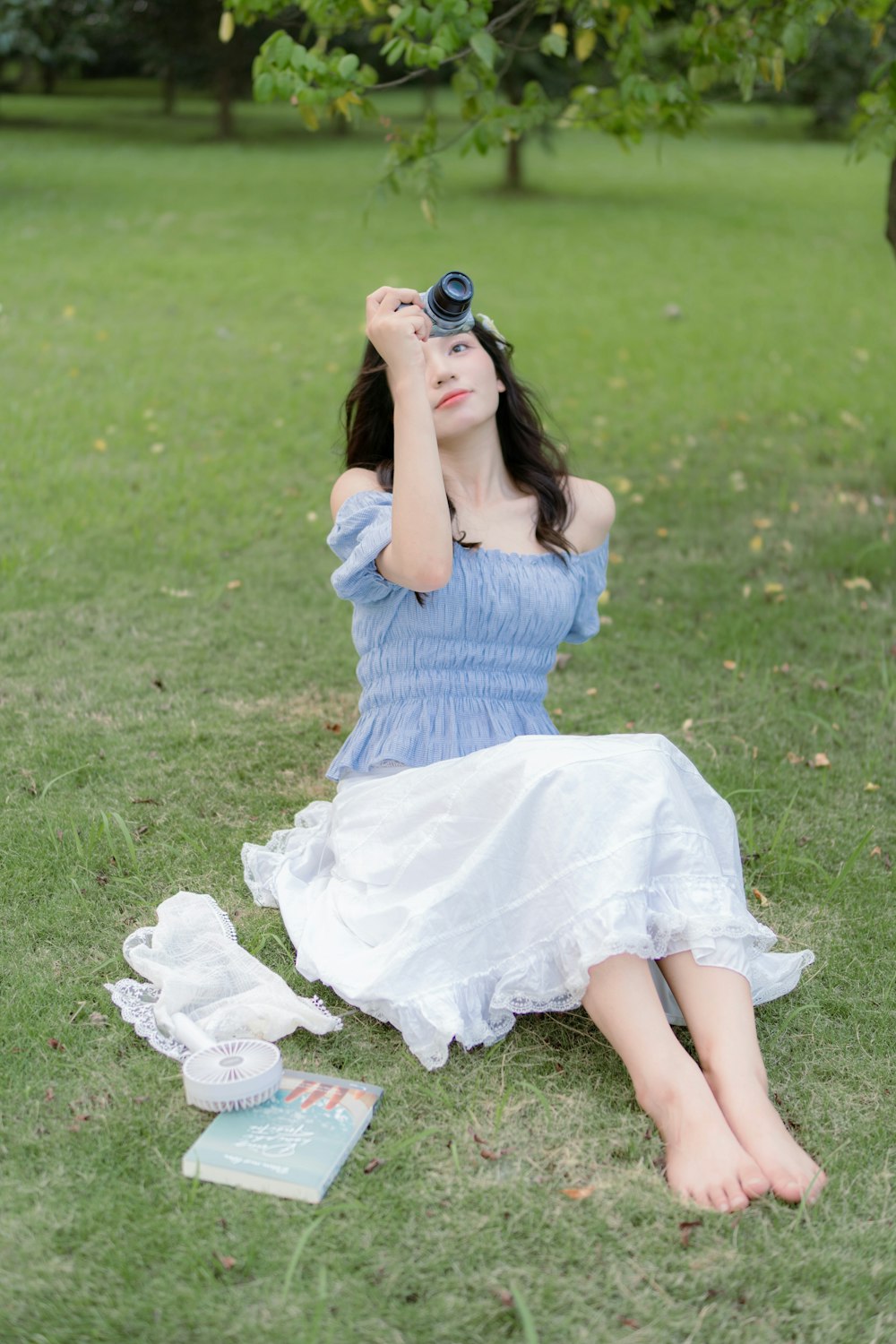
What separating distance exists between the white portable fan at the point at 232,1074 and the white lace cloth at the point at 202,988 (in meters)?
0.11

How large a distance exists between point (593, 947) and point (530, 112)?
350 centimetres

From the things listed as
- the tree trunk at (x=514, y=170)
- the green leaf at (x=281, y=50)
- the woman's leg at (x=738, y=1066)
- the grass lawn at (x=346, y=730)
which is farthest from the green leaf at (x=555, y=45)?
the tree trunk at (x=514, y=170)

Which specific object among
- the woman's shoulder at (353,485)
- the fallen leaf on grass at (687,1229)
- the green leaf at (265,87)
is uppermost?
the green leaf at (265,87)

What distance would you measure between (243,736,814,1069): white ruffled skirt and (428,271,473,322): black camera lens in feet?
2.91

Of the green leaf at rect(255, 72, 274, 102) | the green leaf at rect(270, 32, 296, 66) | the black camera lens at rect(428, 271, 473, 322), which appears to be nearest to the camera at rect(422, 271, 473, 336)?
the black camera lens at rect(428, 271, 473, 322)

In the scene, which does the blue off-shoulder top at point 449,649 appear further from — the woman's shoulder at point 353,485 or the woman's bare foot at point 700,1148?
the woman's bare foot at point 700,1148

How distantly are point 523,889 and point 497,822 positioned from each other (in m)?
0.13

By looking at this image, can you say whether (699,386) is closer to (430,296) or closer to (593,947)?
(430,296)

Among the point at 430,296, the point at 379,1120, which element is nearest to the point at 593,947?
the point at 379,1120

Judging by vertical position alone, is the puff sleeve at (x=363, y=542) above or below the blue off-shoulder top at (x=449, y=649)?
above

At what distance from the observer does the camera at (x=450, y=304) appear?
2.67m

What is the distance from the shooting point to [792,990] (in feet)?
9.09

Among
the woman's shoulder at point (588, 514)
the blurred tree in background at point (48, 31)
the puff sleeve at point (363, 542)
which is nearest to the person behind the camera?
the puff sleeve at point (363, 542)

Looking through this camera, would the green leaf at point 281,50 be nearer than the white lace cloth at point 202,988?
No
